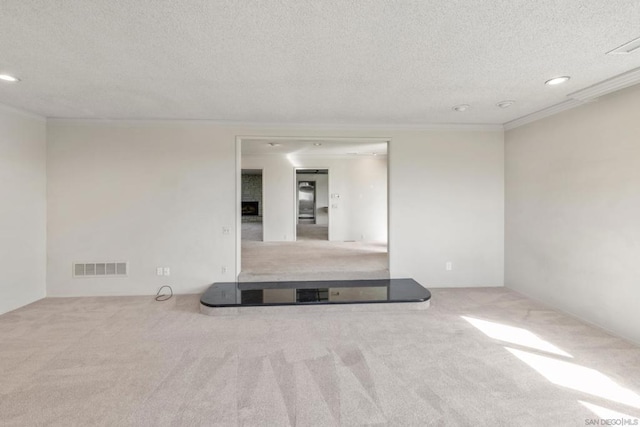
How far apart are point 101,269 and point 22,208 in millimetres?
1155

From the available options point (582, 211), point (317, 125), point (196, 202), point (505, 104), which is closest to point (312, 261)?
point (196, 202)

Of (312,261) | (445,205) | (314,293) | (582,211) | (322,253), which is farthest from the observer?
(322,253)

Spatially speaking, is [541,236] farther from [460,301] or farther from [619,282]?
[460,301]

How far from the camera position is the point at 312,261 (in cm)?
509

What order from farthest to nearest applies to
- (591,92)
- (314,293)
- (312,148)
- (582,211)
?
1. (312,148)
2. (314,293)
3. (582,211)
4. (591,92)

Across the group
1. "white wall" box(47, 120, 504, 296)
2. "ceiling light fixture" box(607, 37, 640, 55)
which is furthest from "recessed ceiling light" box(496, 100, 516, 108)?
"ceiling light fixture" box(607, 37, 640, 55)

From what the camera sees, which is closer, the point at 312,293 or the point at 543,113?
the point at 543,113

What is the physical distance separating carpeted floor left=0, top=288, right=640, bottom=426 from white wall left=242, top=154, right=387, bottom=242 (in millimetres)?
4230

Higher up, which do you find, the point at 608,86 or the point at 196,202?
the point at 608,86

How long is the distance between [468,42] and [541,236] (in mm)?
2950

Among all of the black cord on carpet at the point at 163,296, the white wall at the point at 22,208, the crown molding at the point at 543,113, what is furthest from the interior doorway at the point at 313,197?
the white wall at the point at 22,208

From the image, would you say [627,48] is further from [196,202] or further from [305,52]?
[196,202]

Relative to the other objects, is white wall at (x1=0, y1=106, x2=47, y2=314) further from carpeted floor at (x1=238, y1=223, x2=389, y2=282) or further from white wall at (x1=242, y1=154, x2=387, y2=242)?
white wall at (x1=242, y1=154, x2=387, y2=242)

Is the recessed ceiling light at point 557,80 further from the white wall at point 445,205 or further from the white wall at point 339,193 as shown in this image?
the white wall at point 339,193
